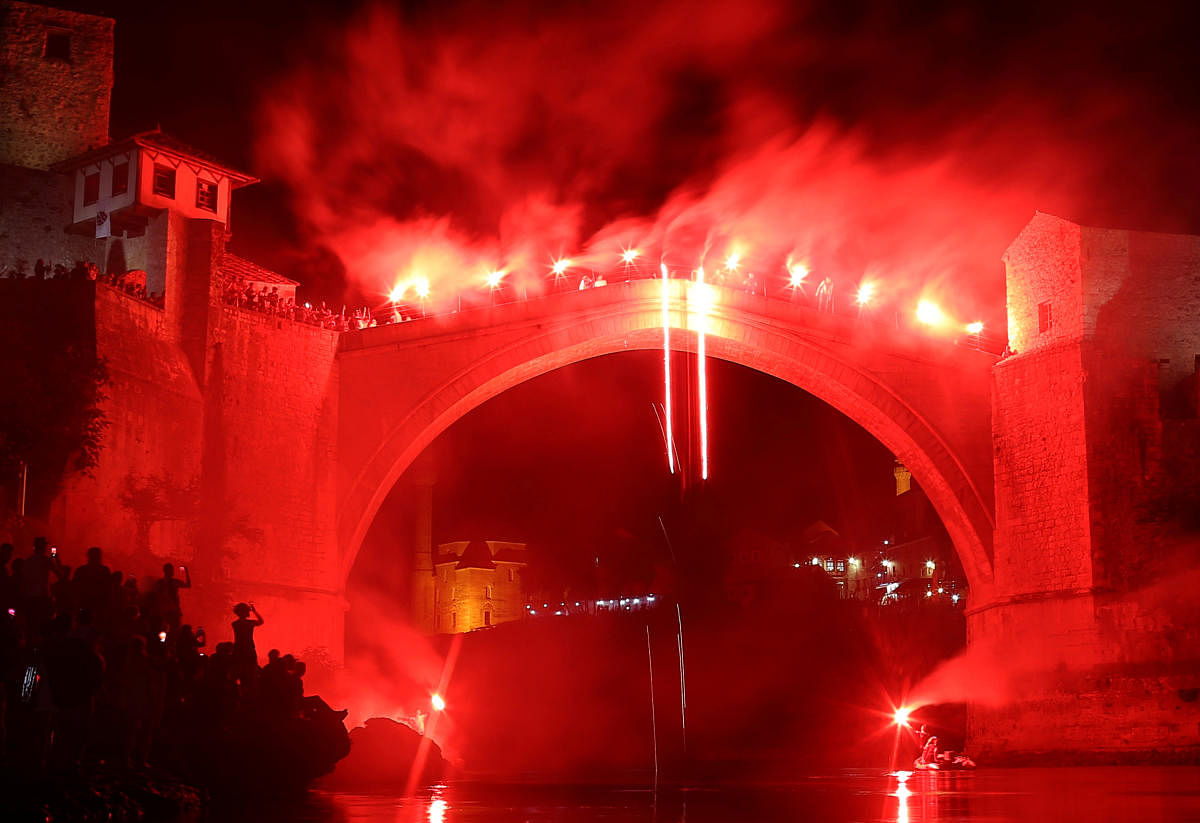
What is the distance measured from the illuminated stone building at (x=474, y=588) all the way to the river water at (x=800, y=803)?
4407 centimetres

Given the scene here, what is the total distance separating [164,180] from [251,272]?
4.84 meters

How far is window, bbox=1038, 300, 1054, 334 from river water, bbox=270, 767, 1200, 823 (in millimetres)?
11301

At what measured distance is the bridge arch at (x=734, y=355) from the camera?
27.4m

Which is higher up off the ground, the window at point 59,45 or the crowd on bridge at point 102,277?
the window at point 59,45

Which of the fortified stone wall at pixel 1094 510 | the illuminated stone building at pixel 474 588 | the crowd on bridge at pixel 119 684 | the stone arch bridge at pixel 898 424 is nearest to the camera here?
the crowd on bridge at pixel 119 684

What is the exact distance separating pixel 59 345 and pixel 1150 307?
18.8 m

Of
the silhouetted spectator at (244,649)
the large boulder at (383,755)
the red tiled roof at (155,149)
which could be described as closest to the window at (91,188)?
the red tiled roof at (155,149)

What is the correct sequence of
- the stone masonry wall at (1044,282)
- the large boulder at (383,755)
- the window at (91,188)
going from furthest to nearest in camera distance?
the stone masonry wall at (1044,282)
the window at (91,188)
the large boulder at (383,755)

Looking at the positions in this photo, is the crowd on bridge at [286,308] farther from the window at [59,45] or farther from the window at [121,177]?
the window at [59,45]

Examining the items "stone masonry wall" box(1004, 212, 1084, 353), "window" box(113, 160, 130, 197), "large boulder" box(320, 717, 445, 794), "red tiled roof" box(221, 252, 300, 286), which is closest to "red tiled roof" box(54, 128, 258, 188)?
"window" box(113, 160, 130, 197)

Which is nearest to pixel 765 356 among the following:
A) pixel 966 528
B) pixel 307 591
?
pixel 966 528

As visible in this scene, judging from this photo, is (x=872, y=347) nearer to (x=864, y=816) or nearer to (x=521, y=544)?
(x=864, y=816)

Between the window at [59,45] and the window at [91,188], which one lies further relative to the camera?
the window at [59,45]

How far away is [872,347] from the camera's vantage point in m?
29.2
